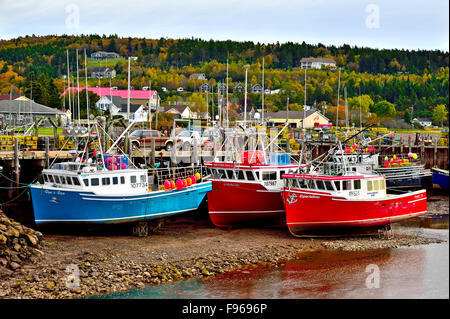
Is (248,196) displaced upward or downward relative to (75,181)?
downward

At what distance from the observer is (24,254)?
23.0m

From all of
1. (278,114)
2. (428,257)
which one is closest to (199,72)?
(278,114)

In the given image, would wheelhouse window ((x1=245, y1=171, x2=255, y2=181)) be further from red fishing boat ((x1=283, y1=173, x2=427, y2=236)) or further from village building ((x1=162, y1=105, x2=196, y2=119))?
village building ((x1=162, y1=105, x2=196, y2=119))

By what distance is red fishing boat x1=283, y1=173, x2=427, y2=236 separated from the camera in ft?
92.1

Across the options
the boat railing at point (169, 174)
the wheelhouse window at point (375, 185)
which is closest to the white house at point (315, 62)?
the boat railing at point (169, 174)

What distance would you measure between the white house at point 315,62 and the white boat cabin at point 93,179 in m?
123

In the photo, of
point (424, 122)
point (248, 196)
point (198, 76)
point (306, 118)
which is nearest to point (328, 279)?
point (248, 196)

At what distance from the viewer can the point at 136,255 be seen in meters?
24.6

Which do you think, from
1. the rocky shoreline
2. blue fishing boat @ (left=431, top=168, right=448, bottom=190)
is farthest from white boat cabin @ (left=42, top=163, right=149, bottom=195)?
blue fishing boat @ (left=431, top=168, right=448, bottom=190)

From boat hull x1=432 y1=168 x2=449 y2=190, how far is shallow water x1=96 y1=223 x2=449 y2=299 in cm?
1583

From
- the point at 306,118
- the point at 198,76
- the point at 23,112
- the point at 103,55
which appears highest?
the point at 103,55

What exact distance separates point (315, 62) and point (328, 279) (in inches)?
5117
